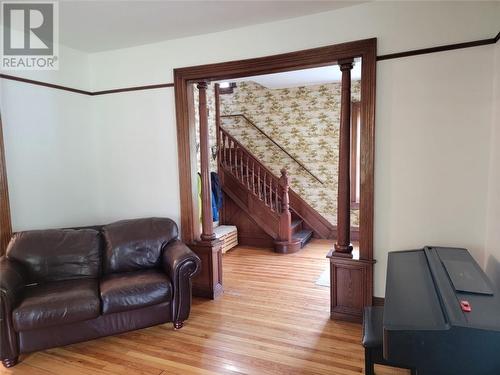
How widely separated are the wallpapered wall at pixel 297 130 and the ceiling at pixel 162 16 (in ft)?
8.06

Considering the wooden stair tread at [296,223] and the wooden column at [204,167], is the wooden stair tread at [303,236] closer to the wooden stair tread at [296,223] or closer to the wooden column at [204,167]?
the wooden stair tread at [296,223]

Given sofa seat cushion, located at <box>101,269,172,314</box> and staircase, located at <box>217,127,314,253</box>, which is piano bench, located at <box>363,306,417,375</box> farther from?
staircase, located at <box>217,127,314,253</box>

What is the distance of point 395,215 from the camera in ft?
8.50

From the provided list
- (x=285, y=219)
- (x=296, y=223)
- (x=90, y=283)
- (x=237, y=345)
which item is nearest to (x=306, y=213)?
(x=296, y=223)

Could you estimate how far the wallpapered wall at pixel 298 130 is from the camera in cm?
548

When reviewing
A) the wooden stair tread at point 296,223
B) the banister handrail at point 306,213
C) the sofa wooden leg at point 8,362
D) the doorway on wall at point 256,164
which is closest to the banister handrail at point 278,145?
the doorway on wall at point 256,164

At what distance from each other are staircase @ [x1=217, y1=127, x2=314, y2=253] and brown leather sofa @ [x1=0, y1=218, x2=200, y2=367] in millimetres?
2147

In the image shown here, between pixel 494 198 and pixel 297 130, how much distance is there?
12.4 ft

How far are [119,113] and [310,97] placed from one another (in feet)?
10.9

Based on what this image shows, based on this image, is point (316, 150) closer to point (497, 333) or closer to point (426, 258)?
point (426, 258)

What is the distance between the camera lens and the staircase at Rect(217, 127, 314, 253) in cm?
497

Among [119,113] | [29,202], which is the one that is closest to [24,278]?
[29,202]

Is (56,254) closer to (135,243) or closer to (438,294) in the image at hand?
(135,243)

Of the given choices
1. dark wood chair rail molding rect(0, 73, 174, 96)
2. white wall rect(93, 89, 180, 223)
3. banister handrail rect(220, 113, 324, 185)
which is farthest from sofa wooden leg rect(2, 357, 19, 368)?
banister handrail rect(220, 113, 324, 185)
